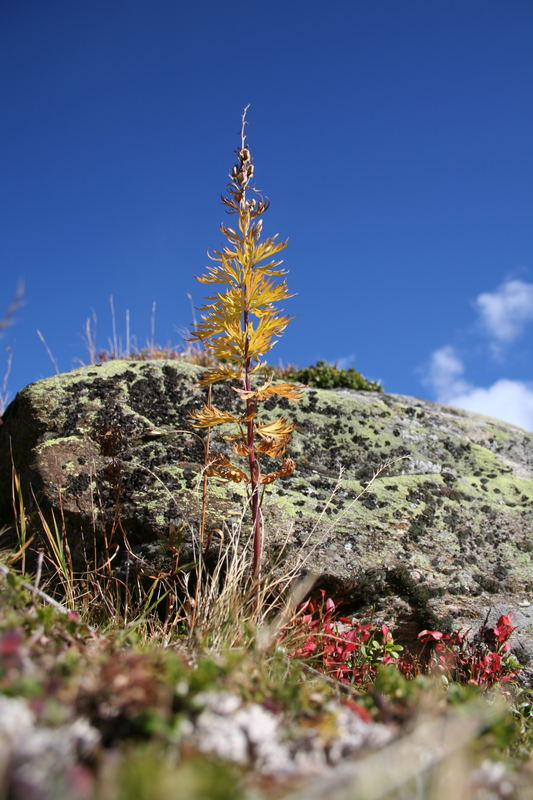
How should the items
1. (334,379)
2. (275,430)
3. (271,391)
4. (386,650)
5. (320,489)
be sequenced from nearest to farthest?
1. (271,391)
2. (275,430)
3. (386,650)
4. (320,489)
5. (334,379)

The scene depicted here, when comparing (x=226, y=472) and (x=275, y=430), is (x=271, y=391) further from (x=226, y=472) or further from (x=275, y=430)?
(x=226, y=472)

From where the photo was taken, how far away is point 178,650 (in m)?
3.08

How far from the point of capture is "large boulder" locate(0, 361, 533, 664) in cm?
498

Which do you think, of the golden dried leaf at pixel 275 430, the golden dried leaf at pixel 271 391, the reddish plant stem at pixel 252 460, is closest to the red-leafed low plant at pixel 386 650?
the reddish plant stem at pixel 252 460

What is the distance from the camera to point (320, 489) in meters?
5.59

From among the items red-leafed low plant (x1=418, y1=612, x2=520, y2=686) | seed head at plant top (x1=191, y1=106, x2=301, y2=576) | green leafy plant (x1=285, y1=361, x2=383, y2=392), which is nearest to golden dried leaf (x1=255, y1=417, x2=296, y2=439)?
seed head at plant top (x1=191, y1=106, x2=301, y2=576)

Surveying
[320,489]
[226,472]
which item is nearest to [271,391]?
[226,472]

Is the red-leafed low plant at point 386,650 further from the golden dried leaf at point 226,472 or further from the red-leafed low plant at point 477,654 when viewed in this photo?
the golden dried leaf at point 226,472

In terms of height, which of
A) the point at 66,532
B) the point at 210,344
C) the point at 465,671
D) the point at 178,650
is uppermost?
the point at 210,344

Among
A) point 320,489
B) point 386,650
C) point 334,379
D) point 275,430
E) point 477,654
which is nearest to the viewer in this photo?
point 275,430

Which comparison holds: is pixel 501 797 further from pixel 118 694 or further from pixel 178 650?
pixel 178 650

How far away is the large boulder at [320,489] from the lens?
498cm

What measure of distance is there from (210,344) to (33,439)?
8.83 ft

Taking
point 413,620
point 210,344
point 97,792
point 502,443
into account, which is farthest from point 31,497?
point 502,443
